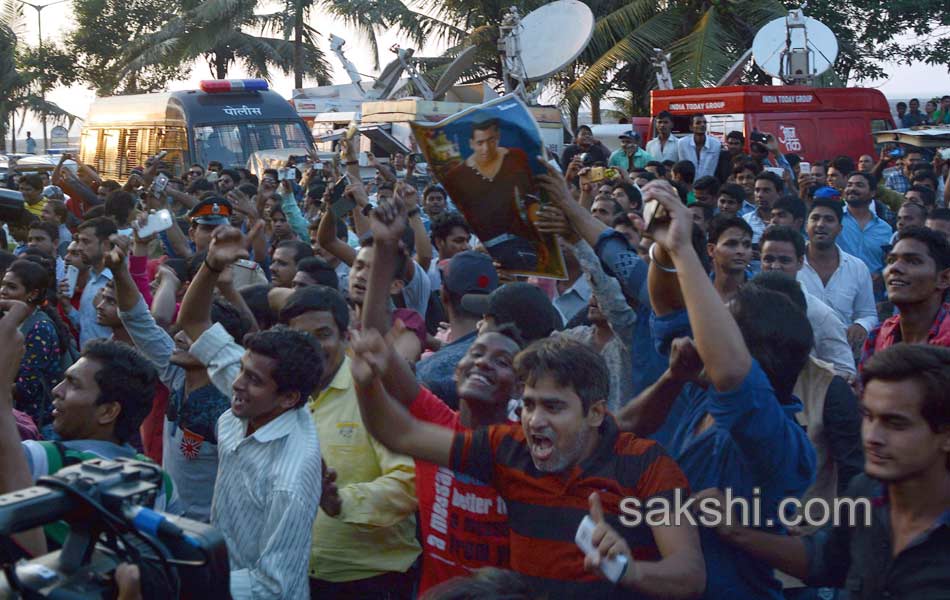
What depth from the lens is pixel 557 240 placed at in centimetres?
388

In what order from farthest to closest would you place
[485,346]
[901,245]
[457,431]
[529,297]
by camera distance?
[901,245] < [529,297] < [485,346] < [457,431]

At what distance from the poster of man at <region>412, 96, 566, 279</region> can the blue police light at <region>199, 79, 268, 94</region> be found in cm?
1475

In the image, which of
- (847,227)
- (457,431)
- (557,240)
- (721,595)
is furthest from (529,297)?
(847,227)

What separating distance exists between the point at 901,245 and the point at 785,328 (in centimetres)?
152

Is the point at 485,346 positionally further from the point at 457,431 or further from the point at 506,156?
the point at 506,156

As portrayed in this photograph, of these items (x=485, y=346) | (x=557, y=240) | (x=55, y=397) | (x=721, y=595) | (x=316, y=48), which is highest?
(x=316, y=48)

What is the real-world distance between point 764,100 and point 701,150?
2.10m

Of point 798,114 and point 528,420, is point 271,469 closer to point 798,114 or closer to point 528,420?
point 528,420

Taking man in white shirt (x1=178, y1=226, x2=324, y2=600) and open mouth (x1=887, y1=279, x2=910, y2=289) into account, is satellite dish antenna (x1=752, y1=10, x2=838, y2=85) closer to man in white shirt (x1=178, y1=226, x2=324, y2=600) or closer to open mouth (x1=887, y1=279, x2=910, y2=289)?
open mouth (x1=887, y1=279, x2=910, y2=289)

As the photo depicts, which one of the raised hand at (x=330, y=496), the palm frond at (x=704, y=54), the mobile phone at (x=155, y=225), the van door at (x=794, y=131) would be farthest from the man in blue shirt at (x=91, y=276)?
the palm frond at (x=704, y=54)

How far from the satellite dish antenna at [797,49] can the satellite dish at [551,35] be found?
9.89 ft

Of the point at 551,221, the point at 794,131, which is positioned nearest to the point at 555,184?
the point at 551,221

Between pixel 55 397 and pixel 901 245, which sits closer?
pixel 55 397

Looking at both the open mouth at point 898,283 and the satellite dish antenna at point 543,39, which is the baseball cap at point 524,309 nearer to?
the open mouth at point 898,283
